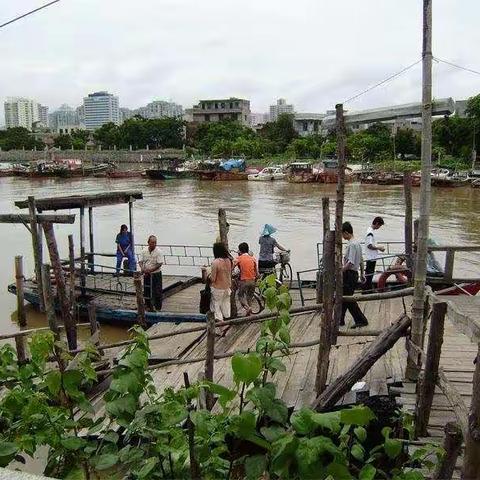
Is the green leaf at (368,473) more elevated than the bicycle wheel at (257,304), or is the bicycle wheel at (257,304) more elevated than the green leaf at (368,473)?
the green leaf at (368,473)

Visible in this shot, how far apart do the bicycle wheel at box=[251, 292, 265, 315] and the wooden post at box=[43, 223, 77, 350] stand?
3107mm

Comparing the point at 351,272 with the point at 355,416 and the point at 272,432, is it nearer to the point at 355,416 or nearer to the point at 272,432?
the point at 272,432

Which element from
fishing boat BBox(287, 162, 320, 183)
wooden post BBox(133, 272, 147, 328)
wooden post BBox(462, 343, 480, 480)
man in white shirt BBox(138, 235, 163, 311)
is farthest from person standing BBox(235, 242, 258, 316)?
fishing boat BBox(287, 162, 320, 183)

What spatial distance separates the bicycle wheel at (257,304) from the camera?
388 inches

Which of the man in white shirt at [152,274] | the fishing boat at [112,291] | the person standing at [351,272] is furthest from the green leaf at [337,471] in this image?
the man in white shirt at [152,274]

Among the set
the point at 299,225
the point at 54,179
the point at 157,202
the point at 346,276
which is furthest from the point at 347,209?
the point at 54,179

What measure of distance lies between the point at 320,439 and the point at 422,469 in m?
1.97

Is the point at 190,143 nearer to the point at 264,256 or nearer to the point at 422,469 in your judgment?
the point at 264,256

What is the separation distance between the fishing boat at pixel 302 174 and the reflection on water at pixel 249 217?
1343 millimetres

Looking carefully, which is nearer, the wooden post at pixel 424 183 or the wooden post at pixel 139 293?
the wooden post at pixel 424 183

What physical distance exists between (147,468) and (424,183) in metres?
3.55

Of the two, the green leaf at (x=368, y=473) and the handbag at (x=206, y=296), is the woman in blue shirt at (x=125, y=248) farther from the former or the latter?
the green leaf at (x=368, y=473)

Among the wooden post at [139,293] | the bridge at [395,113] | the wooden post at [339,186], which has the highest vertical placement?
the bridge at [395,113]

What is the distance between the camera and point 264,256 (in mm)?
10812
